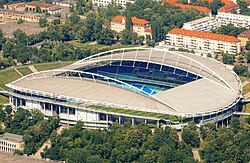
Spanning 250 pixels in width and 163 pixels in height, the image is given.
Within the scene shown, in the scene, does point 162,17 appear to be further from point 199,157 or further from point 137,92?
point 199,157

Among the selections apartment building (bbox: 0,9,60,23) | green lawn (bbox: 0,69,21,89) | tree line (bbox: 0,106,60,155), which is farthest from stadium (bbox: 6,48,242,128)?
apartment building (bbox: 0,9,60,23)

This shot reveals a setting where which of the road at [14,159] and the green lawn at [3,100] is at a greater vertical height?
the green lawn at [3,100]

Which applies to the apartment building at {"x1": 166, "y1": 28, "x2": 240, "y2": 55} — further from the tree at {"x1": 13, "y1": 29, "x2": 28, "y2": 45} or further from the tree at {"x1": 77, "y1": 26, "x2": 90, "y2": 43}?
the tree at {"x1": 13, "y1": 29, "x2": 28, "y2": 45}

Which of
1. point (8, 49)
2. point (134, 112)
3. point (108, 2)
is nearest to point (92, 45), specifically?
point (8, 49)

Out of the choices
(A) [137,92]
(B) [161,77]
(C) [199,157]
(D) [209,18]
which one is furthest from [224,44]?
(C) [199,157]

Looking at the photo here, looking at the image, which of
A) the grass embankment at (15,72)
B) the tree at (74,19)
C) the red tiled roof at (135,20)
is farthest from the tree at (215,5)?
the grass embankment at (15,72)

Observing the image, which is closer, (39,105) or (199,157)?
(199,157)

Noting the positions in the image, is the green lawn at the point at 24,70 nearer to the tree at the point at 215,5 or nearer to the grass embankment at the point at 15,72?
the grass embankment at the point at 15,72

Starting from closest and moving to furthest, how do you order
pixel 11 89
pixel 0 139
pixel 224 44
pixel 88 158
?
pixel 88 158, pixel 0 139, pixel 11 89, pixel 224 44
